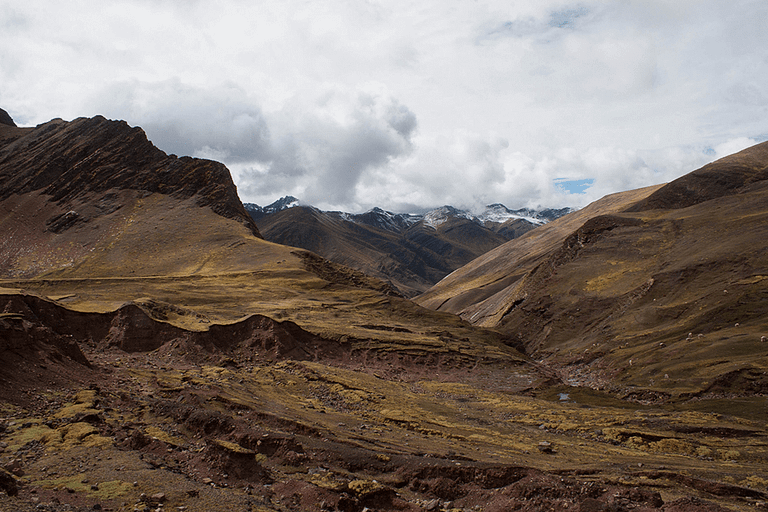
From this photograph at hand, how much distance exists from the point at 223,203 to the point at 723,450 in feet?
409

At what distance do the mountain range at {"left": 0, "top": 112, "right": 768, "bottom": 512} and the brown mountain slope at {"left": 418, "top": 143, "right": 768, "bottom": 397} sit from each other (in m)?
0.37

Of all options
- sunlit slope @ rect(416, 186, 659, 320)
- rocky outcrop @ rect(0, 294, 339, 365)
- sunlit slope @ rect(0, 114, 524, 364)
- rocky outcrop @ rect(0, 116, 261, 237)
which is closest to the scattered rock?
rocky outcrop @ rect(0, 294, 339, 365)

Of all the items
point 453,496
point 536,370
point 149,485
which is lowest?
point 536,370

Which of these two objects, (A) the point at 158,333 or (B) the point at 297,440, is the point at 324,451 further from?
(A) the point at 158,333

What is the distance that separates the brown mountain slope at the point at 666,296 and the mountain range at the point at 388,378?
0.37m

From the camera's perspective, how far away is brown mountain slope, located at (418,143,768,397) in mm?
43719

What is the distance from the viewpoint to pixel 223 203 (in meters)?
130

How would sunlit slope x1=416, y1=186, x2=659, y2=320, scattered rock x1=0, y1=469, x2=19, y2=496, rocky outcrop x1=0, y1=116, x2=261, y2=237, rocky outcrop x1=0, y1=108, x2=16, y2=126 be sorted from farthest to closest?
1. rocky outcrop x1=0, y1=108, x2=16, y2=126
2. rocky outcrop x1=0, y1=116, x2=261, y2=237
3. sunlit slope x1=416, y1=186, x2=659, y2=320
4. scattered rock x1=0, y1=469, x2=19, y2=496

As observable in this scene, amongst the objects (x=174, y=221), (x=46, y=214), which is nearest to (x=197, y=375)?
(x=174, y=221)

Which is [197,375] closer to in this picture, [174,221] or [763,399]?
[763,399]

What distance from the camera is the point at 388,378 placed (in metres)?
47.7

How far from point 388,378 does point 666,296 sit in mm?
40081

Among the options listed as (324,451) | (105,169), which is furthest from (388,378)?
(105,169)

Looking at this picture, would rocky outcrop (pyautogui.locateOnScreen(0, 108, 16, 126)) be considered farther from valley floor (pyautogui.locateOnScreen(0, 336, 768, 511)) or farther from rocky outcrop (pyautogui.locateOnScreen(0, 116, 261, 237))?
valley floor (pyautogui.locateOnScreen(0, 336, 768, 511))
